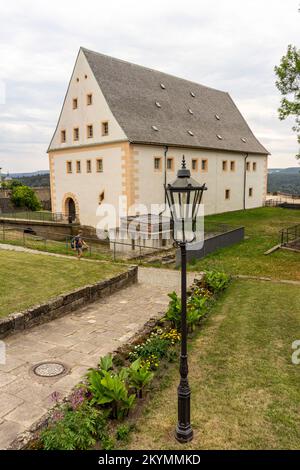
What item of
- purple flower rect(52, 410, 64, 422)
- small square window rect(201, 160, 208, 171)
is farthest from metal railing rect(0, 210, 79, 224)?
purple flower rect(52, 410, 64, 422)

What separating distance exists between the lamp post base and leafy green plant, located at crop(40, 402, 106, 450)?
3.86 ft

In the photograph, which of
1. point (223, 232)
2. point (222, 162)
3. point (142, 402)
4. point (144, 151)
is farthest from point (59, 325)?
point (222, 162)

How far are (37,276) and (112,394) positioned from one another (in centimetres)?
876

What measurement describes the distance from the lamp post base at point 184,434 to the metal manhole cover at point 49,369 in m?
3.01

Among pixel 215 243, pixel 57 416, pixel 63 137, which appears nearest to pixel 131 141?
pixel 63 137

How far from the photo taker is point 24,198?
157 ft

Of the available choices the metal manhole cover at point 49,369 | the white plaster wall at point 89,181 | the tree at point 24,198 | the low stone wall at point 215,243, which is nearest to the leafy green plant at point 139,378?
the metal manhole cover at point 49,369

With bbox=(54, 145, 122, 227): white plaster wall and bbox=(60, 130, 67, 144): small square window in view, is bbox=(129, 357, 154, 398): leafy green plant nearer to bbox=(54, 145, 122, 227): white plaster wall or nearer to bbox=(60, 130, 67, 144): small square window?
bbox=(54, 145, 122, 227): white plaster wall

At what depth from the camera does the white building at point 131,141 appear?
29641mm

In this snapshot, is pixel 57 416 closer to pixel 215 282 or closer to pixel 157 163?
pixel 215 282

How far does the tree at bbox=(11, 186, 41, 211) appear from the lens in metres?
47.7

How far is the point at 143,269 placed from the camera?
19.9 metres

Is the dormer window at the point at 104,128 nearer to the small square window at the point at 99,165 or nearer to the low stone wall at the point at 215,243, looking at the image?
the small square window at the point at 99,165

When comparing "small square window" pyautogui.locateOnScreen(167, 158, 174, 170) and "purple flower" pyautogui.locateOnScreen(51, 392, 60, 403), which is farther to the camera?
"small square window" pyautogui.locateOnScreen(167, 158, 174, 170)
